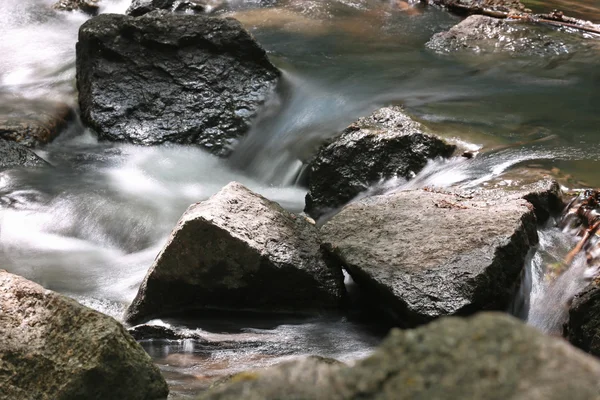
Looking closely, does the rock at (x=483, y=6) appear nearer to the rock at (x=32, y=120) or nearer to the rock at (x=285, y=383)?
the rock at (x=32, y=120)

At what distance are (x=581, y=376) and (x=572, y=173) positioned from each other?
14.8 ft

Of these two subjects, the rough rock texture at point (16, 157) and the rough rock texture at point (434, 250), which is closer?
the rough rock texture at point (434, 250)

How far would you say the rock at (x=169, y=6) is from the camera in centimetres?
1108

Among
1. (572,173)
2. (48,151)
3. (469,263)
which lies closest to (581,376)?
(469,263)

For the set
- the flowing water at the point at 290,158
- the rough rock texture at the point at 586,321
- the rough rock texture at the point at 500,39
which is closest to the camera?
the rough rock texture at the point at 586,321

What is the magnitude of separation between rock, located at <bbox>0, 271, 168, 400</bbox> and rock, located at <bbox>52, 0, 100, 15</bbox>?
401 inches

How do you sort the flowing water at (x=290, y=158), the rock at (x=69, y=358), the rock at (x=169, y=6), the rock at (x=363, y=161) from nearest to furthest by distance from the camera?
the rock at (x=69, y=358)
the flowing water at (x=290, y=158)
the rock at (x=363, y=161)
the rock at (x=169, y=6)

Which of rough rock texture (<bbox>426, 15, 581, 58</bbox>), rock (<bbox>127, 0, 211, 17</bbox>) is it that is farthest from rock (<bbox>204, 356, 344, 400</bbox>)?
rock (<bbox>127, 0, 211, 17</bbox>)

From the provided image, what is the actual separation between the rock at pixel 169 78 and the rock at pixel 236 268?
3254mm

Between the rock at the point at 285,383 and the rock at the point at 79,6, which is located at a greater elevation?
the rock at the point at 285,383

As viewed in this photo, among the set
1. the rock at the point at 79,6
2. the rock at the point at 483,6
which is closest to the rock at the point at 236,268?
the rock at the point at 483,6

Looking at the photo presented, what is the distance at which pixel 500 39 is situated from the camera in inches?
346

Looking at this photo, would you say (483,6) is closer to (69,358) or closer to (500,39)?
(500,39)

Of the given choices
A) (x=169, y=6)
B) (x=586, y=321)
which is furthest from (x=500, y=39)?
(x=586, y=321)
